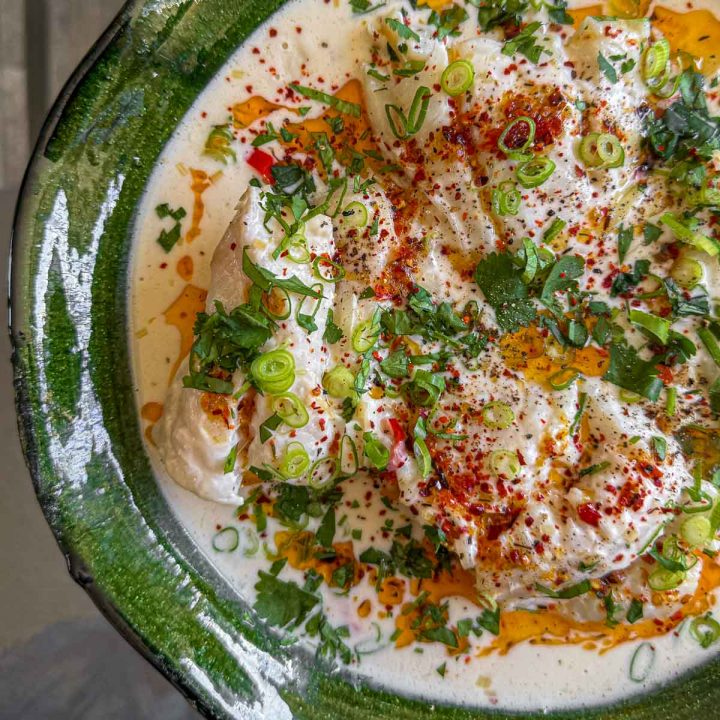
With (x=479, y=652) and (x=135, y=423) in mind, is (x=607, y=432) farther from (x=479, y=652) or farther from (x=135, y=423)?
(x=135, y=423)

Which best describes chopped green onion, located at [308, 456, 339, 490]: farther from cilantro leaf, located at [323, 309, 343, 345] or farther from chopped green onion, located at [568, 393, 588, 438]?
chopped green onion, located at [568, 393, 588, 438]

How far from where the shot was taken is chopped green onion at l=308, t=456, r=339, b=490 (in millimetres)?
2059

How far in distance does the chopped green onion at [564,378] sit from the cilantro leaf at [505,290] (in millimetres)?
213

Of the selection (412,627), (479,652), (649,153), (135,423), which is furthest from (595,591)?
(135,423)

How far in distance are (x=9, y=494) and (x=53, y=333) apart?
94cm

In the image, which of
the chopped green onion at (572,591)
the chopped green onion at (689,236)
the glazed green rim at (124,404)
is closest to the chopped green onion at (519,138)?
the chopped green onion at (689,236)

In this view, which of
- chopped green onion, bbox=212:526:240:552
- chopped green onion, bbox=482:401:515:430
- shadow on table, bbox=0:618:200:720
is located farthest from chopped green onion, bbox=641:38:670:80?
shadow on table, bbox=0:618:200:720

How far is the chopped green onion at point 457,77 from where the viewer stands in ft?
6.69

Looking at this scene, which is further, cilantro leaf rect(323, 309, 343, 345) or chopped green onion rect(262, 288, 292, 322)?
cilantro leaf rect(323, 309, 343, 345)

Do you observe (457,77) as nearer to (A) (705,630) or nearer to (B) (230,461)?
(B) (230,461)

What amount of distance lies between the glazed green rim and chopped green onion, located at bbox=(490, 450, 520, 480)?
3.13 ft

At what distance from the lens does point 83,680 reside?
2625 mm

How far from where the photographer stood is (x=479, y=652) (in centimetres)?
228

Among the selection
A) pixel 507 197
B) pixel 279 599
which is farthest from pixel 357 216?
pixel 279 599
